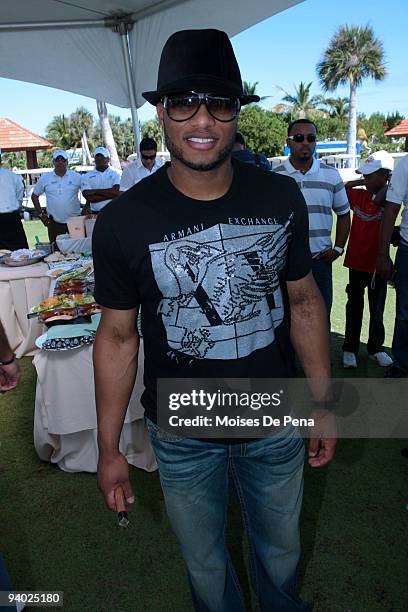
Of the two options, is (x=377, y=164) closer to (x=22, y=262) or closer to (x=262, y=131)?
(x=22, y=262)

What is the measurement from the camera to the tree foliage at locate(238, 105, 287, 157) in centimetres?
3822

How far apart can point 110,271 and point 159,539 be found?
5.43 ft

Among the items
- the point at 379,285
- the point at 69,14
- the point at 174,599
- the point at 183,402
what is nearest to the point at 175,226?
the point at 183,402

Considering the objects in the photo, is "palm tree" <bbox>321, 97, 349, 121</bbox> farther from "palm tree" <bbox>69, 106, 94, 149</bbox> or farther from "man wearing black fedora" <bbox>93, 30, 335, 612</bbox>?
"man wearing black fedora" <bbox>93, 30, 335, 612</bbox>

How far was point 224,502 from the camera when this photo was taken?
153 centimetres

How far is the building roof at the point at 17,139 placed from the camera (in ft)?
94.2

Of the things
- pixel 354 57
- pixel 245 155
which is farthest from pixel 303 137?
pixel 354 57

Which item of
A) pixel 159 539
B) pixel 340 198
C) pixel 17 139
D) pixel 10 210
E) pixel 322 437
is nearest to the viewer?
pixel 322 437

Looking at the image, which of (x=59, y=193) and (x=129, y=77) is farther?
(x=59, y=193)

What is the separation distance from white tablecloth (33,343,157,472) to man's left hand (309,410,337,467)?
1320 millimetres

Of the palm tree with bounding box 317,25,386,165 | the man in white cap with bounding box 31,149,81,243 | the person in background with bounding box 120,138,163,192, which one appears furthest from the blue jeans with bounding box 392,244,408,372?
the palm tree with bounding box 317,25,386,165

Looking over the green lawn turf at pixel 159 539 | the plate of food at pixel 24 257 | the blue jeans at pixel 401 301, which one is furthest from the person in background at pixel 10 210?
the blue jeans at pixel 401 301

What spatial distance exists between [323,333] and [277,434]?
36 centimetres

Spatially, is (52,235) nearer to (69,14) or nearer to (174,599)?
(69,14)
